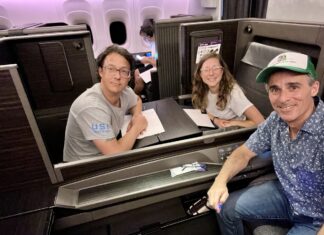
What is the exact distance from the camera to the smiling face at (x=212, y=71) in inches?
59.0

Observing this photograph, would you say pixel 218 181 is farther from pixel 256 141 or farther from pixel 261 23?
pixel 261 23

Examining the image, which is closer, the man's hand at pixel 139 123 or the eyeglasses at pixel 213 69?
the man's hand at pixel 139 123

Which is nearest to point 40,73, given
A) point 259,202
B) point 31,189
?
point 31,189

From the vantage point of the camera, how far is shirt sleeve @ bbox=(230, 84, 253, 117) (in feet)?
4.71

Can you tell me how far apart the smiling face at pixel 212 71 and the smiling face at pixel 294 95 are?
2.01ft

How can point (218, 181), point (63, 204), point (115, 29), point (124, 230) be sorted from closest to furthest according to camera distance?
point (63, 204) → point (218, 181) → point (124, 230) → point (115, 29)

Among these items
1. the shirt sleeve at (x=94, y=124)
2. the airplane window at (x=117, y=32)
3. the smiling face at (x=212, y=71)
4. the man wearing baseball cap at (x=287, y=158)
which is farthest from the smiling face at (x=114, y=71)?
the airplane window at (x=117, y=32)

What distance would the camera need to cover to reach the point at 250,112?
55.4 inches

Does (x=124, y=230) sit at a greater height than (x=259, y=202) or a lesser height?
lesser

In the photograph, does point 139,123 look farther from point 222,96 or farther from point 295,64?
point 295,64

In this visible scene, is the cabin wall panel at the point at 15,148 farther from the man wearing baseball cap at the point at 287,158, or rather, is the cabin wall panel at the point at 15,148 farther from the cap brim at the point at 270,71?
the cap brim at the point at 270,71

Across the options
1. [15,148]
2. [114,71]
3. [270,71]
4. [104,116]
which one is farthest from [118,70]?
[270,71]

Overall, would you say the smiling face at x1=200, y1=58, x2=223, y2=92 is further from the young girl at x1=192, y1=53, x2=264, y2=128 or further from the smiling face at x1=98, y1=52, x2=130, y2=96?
the smiling face at x1=98, y1=52, x2=130, y2=96

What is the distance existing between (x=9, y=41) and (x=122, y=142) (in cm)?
102
